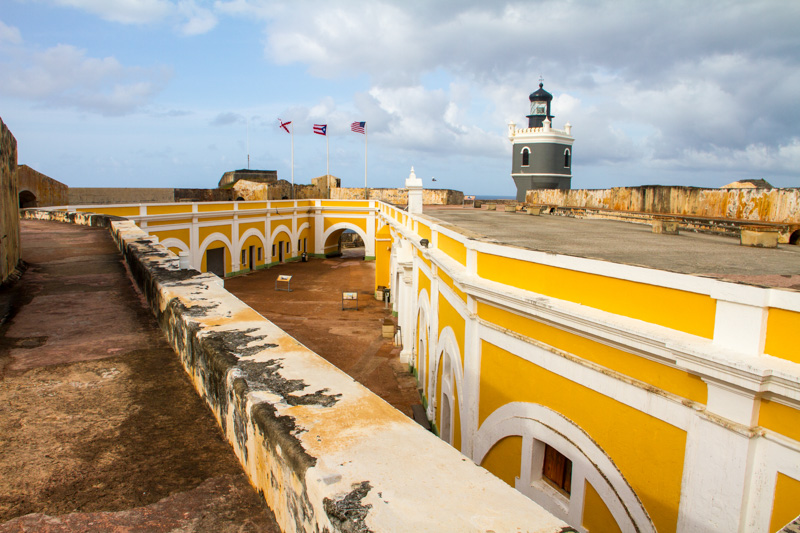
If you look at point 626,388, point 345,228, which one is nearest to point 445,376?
point 626,388

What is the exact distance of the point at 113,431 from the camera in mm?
2508

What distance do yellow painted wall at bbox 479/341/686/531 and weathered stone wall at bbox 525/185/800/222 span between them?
6188mm

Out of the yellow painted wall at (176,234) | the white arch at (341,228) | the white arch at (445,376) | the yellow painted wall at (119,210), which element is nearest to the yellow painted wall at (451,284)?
the white arch at (445,376)

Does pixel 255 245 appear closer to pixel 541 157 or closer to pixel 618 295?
pixel 541 157

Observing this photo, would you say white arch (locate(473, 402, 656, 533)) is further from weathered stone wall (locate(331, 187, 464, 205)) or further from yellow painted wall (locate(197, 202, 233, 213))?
weathered stone wall (locate(331, 187, 464, 205))

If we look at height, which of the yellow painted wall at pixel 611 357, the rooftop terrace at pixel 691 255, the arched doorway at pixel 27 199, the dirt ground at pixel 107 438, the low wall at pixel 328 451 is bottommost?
the yellow painted wall at pixel 611 357

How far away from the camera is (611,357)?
14.7 feet

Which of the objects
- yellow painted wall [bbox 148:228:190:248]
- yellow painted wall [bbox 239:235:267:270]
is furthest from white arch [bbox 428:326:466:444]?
yellow painted wall [bbox 239:235:267:270]

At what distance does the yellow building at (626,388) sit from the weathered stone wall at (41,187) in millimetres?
20529

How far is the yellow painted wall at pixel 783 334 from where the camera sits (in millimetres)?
3256

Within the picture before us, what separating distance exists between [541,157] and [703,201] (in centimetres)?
2563

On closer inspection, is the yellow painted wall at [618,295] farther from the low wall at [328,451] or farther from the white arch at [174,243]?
the white arch at [174,243]

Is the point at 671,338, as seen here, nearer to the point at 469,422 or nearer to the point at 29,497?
the point at 469,422

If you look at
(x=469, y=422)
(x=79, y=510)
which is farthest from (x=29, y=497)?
(x=469, y=422)
